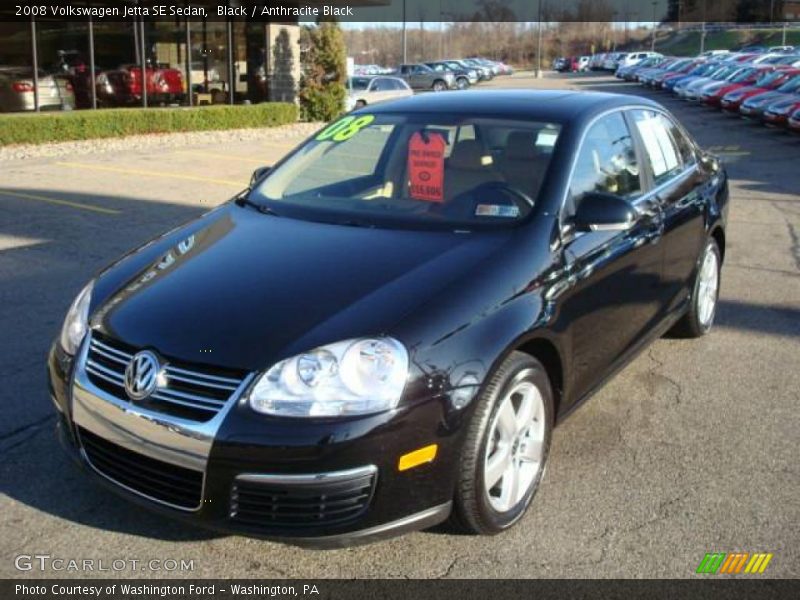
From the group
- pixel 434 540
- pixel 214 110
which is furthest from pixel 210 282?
pixel 214 110

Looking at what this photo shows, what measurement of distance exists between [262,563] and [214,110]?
1791 centimetres

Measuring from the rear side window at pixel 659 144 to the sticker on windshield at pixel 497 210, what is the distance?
133cm

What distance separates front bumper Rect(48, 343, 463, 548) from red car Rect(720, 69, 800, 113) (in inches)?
971

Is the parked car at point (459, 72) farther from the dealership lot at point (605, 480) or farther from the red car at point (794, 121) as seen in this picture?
the dealership lot at point (605, 480)

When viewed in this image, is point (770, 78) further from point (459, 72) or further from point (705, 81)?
point (459, 72)

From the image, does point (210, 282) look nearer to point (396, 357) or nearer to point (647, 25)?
point (396, 357)

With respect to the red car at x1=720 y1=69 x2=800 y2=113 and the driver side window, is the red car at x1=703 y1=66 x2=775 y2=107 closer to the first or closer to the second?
the red car at x1=720 y1=69 x2=800 y2=113

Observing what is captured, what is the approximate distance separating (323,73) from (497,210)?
20272 millimetres

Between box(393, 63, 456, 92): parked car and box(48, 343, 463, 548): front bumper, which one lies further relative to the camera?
box(393, 63, 456, 92): parked car

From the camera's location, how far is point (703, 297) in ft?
18.4

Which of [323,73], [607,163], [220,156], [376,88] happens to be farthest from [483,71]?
[607,163]

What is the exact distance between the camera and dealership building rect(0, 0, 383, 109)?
18062mm

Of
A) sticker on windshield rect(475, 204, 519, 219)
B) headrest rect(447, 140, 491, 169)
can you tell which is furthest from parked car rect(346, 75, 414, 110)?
sticker on windshield rect(475, 204, 519, 219)

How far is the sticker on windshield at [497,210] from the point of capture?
3748 millimetres
